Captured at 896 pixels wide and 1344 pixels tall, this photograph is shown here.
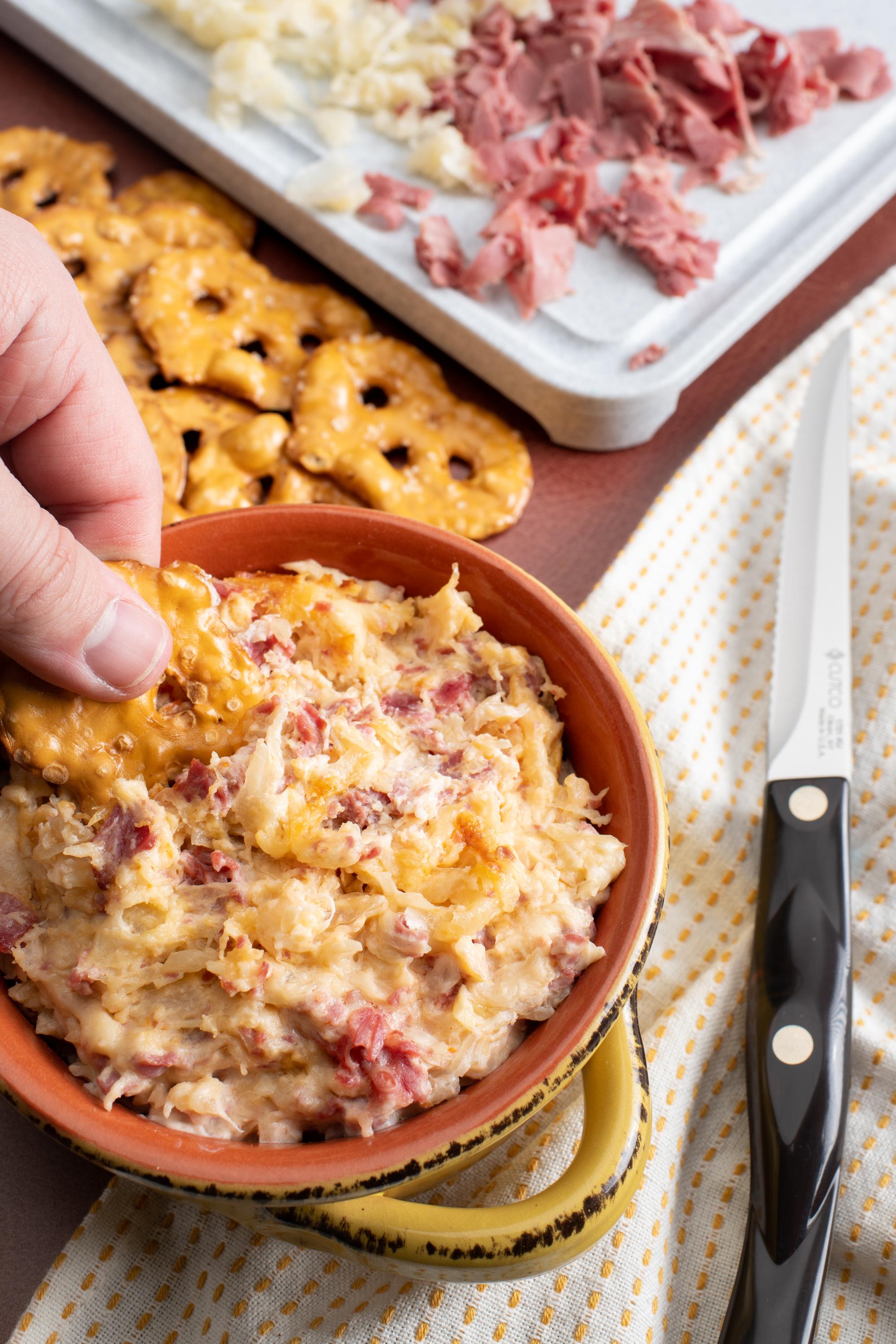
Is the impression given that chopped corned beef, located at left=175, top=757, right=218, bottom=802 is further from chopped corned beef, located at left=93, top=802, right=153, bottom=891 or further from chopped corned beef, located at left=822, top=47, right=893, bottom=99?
chopped corned beef, located at left=822, top=47, right=893, bottom=99

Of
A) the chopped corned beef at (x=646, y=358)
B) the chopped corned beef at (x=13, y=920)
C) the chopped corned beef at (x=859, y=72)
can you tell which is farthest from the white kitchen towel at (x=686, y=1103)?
the chopped corned beef at (x=859, y=72)

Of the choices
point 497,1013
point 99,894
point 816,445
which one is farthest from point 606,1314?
point 816,445

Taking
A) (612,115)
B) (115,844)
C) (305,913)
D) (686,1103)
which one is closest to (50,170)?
(612,115)

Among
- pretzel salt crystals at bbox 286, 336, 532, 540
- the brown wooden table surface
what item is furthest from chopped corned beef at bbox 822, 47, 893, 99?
pretzel salt crystals at bbox 286, 336, 532, 540

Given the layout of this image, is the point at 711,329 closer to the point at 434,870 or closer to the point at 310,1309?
the point at 434,870

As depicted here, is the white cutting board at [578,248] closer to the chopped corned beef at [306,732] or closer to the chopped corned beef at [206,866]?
the chopped corned beef at [306,732]
